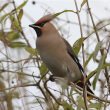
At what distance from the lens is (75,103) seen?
1.62 meters

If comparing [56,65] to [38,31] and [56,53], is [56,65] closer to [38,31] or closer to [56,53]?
[56,53]

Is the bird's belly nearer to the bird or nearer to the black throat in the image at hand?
the bird

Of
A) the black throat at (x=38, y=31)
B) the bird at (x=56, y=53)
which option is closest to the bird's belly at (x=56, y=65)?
the bird at (x=56, y=53)

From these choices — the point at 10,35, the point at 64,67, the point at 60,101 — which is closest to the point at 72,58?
the point at 64,67

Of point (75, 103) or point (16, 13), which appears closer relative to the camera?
point (75, 103)

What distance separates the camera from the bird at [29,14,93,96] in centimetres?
249

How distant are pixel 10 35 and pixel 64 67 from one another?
26.9 inches

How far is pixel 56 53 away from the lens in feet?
8.47

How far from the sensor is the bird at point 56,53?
249 centimetres

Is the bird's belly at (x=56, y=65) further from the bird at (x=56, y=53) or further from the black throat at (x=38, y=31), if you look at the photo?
the black throat at (x=38, y=31)

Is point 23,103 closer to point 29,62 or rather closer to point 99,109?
point 29,62

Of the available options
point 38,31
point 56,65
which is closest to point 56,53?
point 56,65

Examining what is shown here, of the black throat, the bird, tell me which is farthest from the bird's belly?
the black throat

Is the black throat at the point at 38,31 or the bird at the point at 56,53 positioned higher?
the black throat at the point at 38,31
